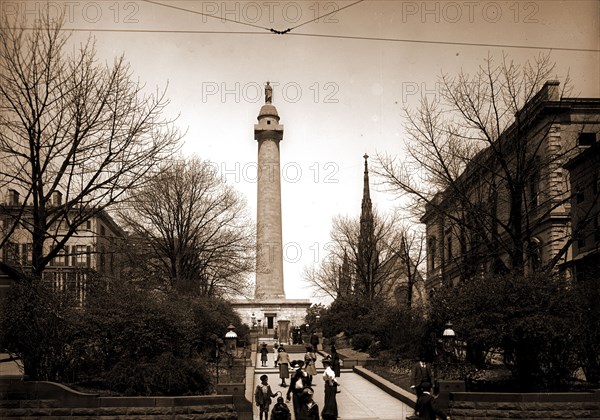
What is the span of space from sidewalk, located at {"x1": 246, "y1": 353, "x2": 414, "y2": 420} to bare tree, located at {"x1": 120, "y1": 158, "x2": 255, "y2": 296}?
10704 mm

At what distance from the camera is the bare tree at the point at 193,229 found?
4256 cm

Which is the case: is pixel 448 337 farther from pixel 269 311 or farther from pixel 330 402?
pixel 269 311

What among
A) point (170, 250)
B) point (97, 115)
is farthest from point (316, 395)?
point (170, 250)

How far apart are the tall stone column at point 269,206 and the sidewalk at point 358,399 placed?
34328mm

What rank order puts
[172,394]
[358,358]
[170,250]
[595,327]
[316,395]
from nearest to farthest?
[172,394] → [595,327] → [316,395] → [358,358] → [170,250]

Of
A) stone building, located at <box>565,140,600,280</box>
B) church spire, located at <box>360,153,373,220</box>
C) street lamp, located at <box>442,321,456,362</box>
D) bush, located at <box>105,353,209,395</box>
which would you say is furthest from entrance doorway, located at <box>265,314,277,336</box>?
street lamp, located at <box>442,321,456,362</box>

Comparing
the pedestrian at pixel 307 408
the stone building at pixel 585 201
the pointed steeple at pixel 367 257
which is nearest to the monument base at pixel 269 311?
the pointed steeple at pixel 367 257

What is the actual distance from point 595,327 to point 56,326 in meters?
15.7

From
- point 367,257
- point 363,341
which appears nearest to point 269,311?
point 367,257

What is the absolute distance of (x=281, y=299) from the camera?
235 ft

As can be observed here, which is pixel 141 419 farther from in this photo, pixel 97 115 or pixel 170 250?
pixel 170 250

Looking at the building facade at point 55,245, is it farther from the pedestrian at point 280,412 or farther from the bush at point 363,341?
the bush at point 363,341

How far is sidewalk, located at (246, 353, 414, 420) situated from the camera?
878 inches

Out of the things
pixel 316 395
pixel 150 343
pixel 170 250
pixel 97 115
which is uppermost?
pixel 97 115
